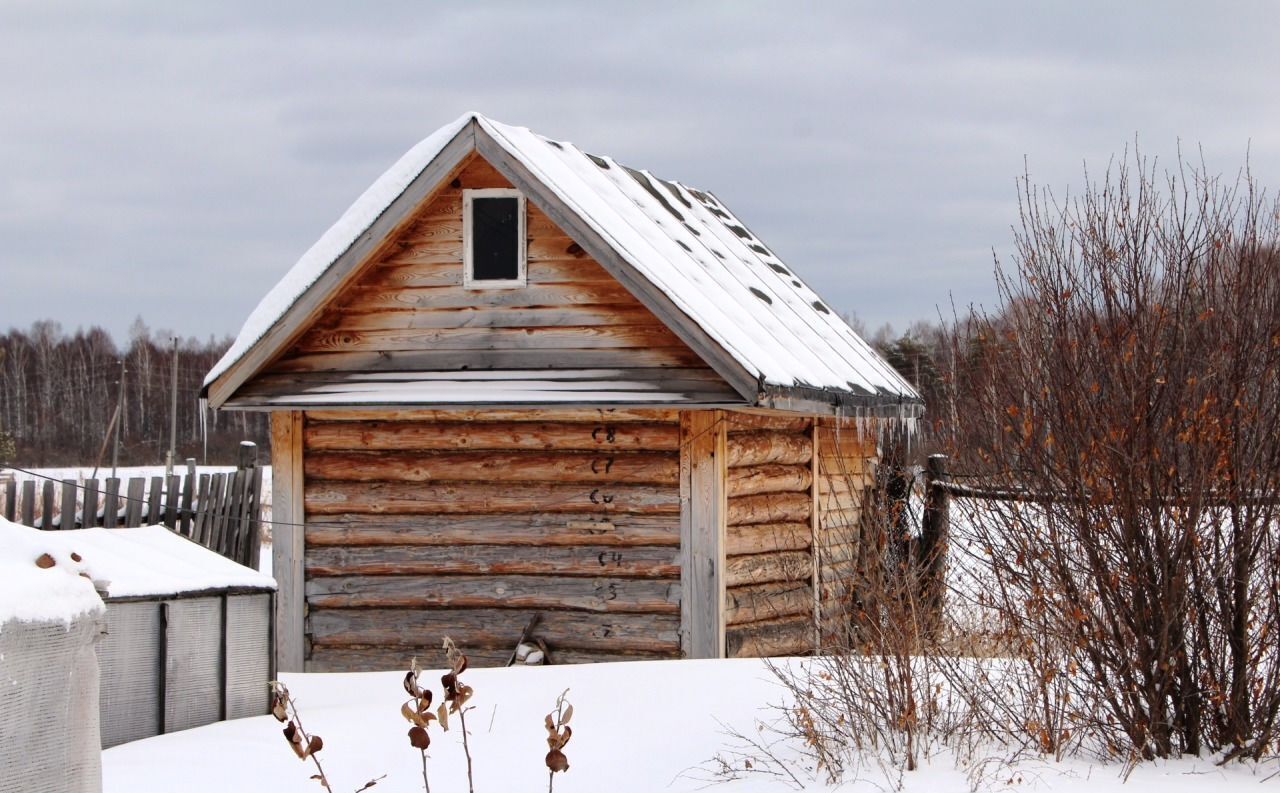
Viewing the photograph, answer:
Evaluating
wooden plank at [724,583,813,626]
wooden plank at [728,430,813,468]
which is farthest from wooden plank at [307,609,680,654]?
wooden plank at [728,430,813,468]

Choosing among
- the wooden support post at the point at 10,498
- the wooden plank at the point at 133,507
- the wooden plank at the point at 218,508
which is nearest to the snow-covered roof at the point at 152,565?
the wooden support post at the point at 10,498

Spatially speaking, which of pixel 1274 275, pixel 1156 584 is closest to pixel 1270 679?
pixel 1156 584

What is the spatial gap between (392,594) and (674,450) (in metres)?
2.73

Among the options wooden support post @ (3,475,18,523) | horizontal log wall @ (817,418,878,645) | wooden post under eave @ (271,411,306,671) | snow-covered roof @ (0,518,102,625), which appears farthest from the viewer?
horizontal log wall @ (817,418,878,645)

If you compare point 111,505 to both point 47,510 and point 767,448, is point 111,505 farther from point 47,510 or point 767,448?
point 767,448

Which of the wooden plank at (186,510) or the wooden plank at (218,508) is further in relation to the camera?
the wooden plank at (218,508)

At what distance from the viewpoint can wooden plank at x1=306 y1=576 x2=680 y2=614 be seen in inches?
450

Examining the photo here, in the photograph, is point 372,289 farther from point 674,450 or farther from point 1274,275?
point 1274,275

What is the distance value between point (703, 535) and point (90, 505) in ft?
16.3

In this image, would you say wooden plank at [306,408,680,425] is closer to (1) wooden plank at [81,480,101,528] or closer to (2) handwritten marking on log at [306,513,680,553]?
(2) handwritten marking on log at [306,513,680,553]

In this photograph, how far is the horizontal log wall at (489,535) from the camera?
11.5 metres

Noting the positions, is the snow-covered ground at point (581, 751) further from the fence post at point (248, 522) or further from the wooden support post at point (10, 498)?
the fence post at point (248, 522)

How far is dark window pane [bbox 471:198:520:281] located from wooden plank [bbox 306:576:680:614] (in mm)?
2538

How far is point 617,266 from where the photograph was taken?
11.0 meters
